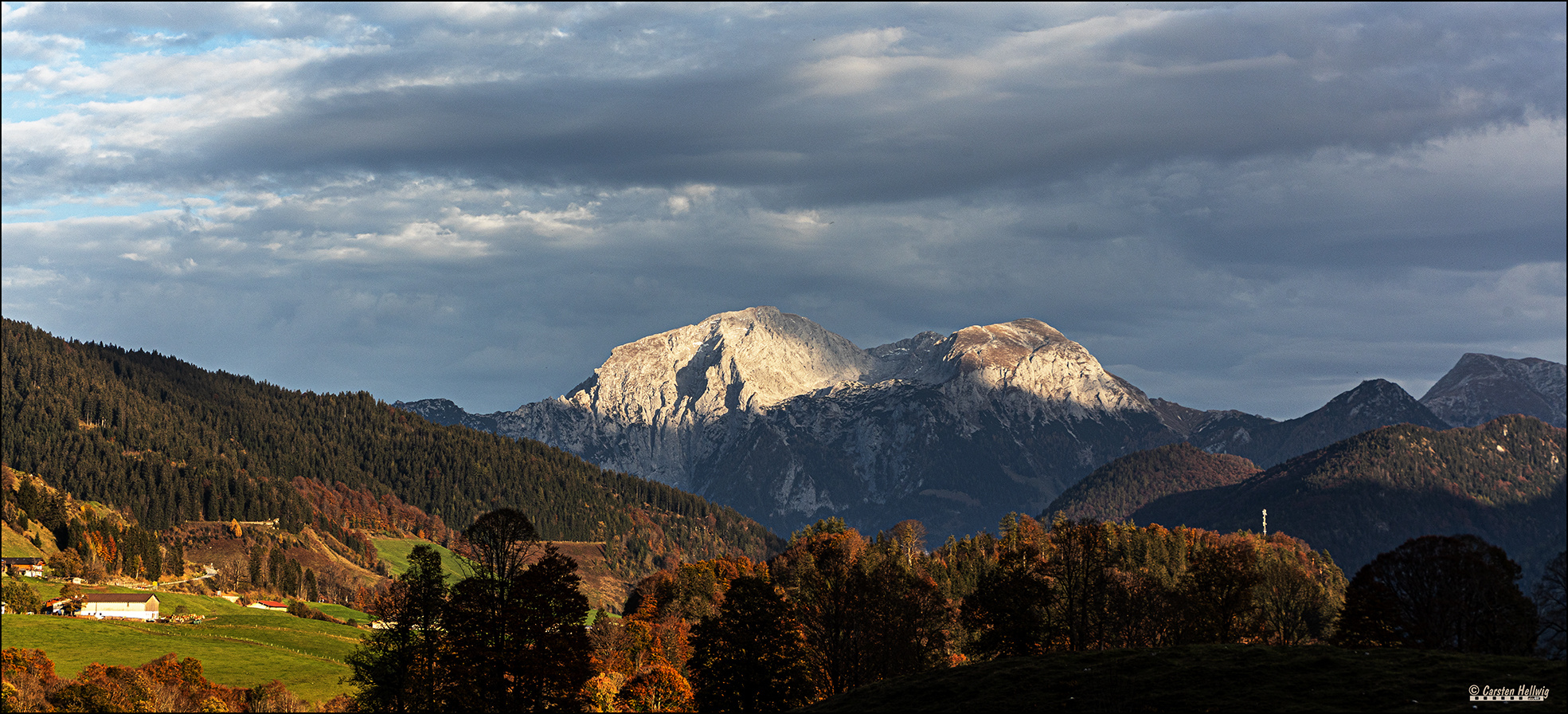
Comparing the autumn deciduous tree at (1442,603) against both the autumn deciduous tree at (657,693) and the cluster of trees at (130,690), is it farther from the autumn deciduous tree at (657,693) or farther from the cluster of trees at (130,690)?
the cluster of trees at (130,690)

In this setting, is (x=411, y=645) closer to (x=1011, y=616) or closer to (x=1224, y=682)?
(x=1011, y=616)

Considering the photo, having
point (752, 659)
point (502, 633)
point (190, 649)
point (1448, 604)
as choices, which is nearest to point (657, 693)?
point (752, 659)

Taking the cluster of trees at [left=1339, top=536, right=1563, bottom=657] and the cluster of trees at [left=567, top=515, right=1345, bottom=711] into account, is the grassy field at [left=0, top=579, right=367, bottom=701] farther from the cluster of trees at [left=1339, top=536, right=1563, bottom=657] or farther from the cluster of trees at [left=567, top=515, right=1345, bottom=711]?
the cluster of trees at [left=1339, top=536, right=1563, bottom=657]

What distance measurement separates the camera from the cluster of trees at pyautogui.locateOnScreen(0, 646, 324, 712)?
455ft

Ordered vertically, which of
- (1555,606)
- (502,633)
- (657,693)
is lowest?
(657,693)

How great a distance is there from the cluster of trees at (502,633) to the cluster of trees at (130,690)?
2208 inches

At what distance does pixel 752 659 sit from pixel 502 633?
24450 millimetres

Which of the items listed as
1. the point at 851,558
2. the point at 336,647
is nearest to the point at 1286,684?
the point at 851,558

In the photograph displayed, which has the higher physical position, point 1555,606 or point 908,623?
point 908,623

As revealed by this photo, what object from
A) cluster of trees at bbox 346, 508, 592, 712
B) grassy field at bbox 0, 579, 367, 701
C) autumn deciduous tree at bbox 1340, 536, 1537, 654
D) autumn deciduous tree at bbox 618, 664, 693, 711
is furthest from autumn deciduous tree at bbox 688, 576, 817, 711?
grassy field at bbox 0, 579, 367, 701

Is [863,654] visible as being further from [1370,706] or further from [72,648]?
[72,648]

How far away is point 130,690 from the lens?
145250mm

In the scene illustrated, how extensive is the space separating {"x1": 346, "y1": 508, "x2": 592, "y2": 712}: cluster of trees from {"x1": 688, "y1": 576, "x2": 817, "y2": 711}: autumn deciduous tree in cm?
1346

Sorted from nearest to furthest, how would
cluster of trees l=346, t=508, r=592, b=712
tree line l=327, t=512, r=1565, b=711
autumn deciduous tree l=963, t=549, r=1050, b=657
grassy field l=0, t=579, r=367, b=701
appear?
cluster of trees l=346, t=508, r=592, b=712 < tree line l=327, t=512, r=1565, b=711 < autumn deciduous tree l=963, t=549, r=1050, b=657 < grassy field l=0, t=579, r=367, b=701
